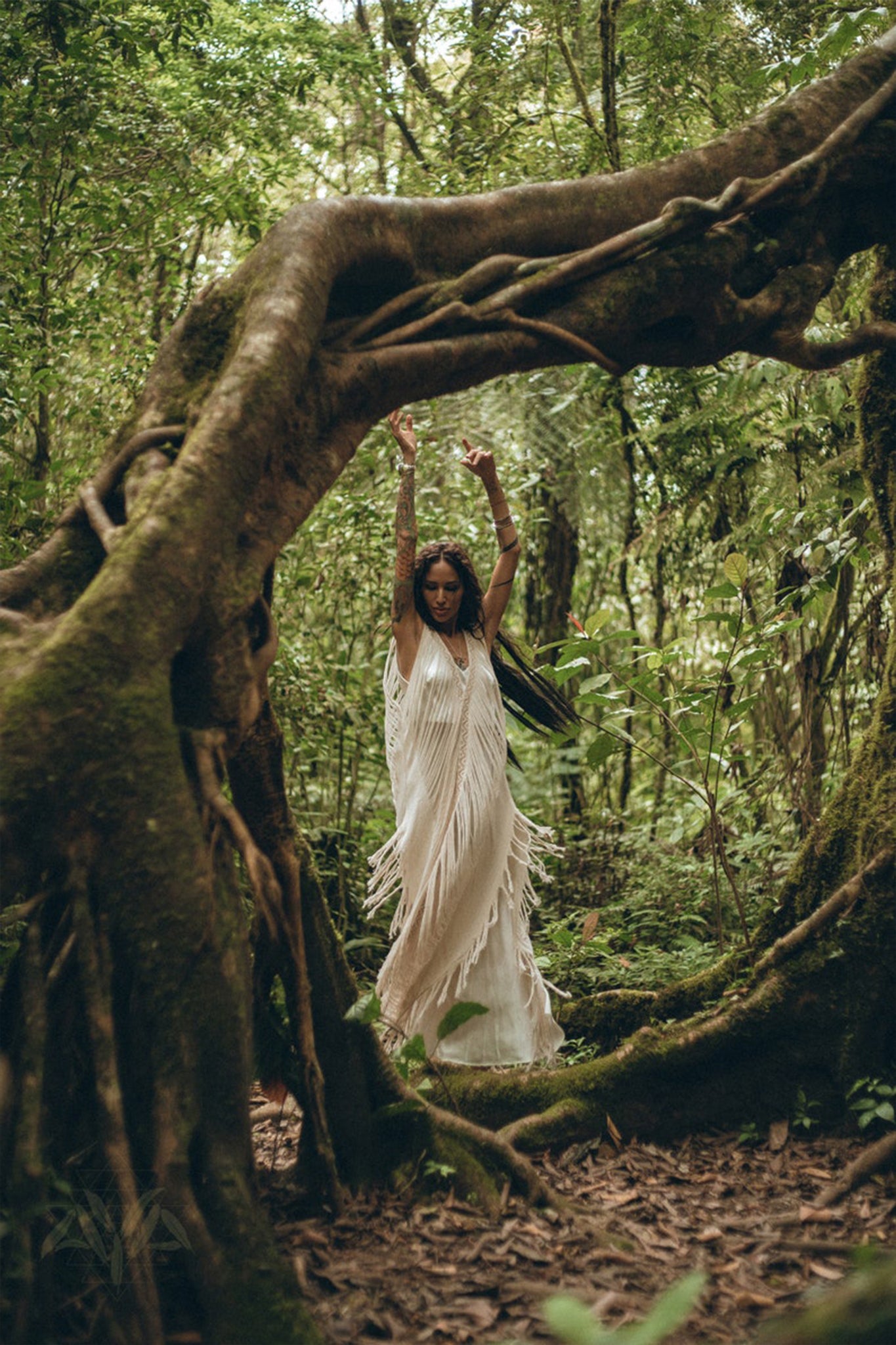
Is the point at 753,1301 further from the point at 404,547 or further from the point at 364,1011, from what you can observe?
the point at 404,547

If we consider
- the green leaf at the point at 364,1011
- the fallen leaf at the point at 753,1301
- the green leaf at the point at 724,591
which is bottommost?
the fallen leaf at the point at 753,1301

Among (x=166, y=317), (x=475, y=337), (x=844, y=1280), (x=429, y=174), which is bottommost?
(x=844, y=1280)

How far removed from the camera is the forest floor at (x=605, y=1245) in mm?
2451

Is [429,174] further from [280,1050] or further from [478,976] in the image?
[280,1050]

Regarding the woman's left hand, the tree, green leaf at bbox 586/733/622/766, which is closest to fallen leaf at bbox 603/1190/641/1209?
the tree

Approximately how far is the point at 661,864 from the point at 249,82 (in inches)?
197

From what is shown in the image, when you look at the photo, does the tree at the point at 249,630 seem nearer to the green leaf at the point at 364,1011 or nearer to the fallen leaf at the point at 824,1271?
the green leaf at the point at 364,1011

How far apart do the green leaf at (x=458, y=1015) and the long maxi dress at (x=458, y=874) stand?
0.59 meters

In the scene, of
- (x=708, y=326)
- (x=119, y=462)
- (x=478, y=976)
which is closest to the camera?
(x=119, y=462)

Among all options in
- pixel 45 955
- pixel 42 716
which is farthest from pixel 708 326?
pixel 45 955

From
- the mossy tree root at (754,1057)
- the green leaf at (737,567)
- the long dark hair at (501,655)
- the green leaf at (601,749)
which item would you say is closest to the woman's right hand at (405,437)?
the long dark hair at (501,655)

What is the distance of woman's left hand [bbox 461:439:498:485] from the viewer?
3.99 m

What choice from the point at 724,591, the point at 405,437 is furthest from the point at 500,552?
the point at 724,591

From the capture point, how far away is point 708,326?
11.4ft
